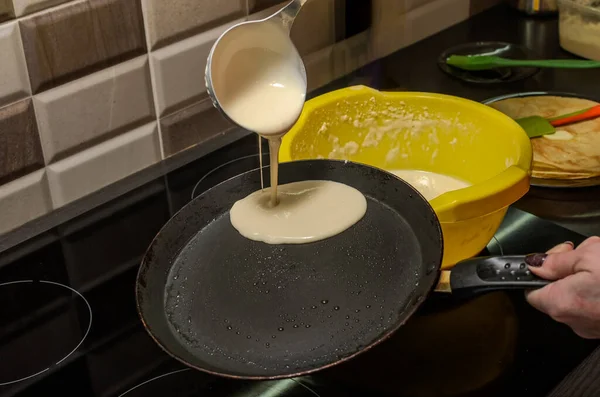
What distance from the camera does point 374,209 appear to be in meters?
0.84

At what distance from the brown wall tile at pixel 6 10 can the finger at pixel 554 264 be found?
1.90 feet

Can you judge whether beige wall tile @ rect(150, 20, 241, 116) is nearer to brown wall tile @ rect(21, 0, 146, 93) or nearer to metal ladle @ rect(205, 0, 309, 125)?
brown wall tile @ rect(21, 0, 146, 93)

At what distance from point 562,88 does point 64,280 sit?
2.70ft

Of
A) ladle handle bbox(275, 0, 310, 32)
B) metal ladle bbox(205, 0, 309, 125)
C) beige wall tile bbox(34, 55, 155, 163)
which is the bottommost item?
beige wall tile bbox(34, 55, 155, 163)

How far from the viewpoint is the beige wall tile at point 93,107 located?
89 centimetres

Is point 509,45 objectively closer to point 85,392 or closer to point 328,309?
point 328,309

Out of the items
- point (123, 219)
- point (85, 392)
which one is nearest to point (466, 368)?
point (85, 392)

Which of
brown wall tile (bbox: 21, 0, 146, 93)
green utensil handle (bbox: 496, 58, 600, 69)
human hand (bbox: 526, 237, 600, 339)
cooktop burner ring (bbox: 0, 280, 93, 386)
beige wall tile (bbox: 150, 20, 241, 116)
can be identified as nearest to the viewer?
human hand (bbox: 526, 237, 600, 339)

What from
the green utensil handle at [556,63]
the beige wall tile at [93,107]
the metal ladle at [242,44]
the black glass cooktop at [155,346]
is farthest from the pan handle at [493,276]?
the green utensil handle at [556,63]

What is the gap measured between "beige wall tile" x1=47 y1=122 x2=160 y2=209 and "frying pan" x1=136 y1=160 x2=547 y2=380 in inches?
7.5

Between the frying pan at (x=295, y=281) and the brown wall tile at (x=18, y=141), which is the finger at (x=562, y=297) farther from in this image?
the brown wall tile at (x=18, y=141)

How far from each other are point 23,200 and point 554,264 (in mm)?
598

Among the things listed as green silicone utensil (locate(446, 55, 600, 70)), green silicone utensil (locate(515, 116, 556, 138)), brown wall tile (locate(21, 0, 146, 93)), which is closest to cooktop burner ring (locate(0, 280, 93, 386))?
brown wall tile (locate(21, 0, 146, 93))

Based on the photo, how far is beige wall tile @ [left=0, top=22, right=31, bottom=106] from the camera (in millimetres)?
818
